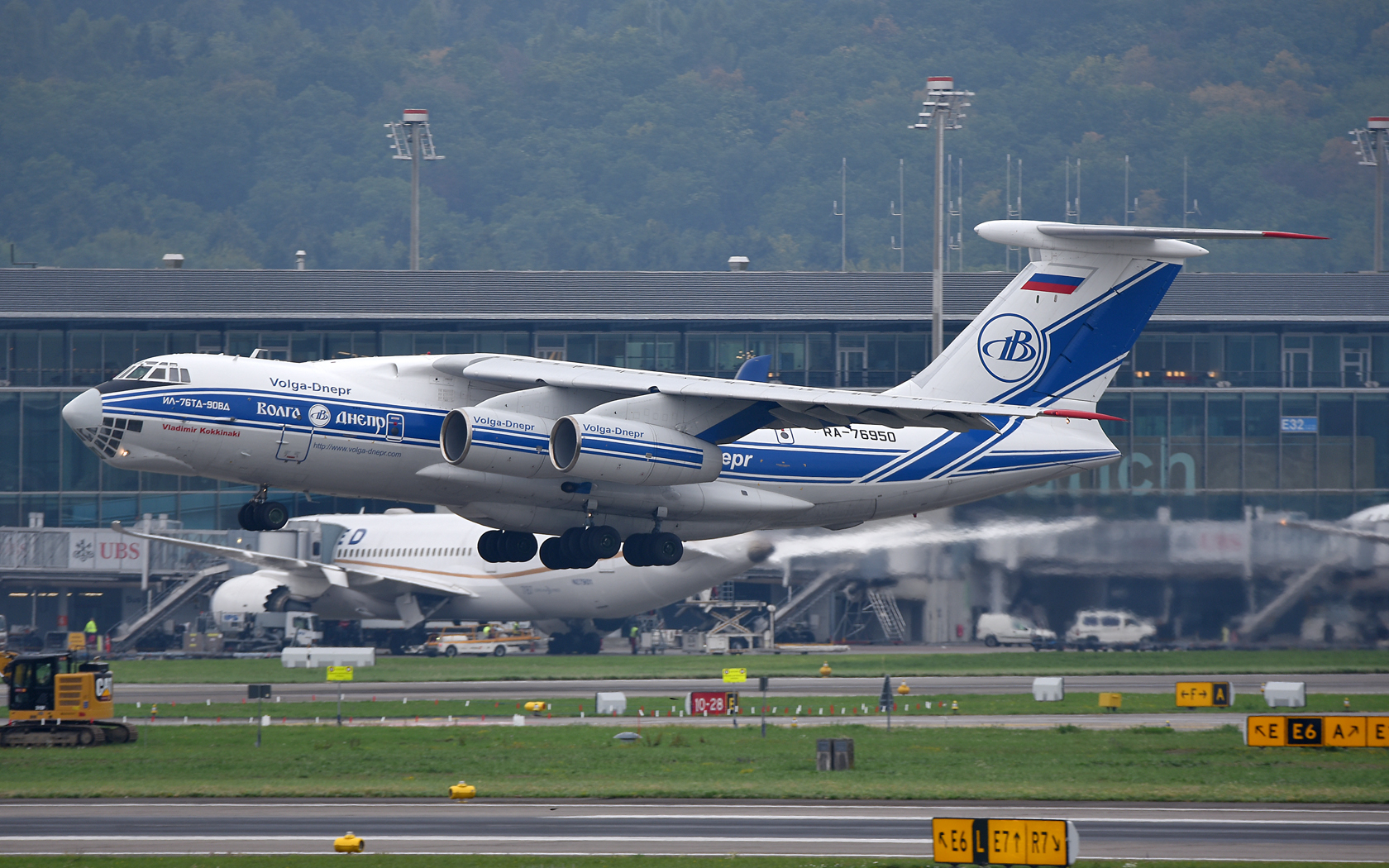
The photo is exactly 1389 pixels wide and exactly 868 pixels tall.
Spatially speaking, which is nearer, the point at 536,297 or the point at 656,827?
the point at 656,827

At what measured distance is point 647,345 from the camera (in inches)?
2266

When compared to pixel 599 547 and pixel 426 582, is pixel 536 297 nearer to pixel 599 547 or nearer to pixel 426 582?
pixel 426 582

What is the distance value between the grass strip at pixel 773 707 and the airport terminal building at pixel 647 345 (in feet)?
70.6

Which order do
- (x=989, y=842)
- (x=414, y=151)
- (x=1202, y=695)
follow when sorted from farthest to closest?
(x=414, y=151) < (x=1202, y=695) < (x=989, y=842)

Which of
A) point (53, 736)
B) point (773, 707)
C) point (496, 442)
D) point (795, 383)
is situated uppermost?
point (795, 383)

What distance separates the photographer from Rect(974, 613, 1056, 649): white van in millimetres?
44062

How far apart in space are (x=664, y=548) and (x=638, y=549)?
403mm

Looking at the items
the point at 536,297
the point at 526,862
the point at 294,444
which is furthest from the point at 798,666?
the point at 526,862

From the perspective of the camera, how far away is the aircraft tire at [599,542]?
25297 millimetres

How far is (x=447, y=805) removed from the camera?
73.0ft

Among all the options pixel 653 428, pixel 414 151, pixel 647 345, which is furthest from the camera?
pixel 414 151

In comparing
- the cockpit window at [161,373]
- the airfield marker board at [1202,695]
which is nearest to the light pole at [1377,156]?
the airfield marker board at [1202,695]

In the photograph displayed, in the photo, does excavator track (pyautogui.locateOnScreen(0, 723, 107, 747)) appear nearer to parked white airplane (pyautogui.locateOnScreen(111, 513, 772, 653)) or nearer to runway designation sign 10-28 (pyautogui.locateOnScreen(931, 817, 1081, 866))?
parked white airplane (pyautogui.locateOnScreen(111, 513, 772, 653))

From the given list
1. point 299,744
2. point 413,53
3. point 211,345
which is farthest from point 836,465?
point 413,53
